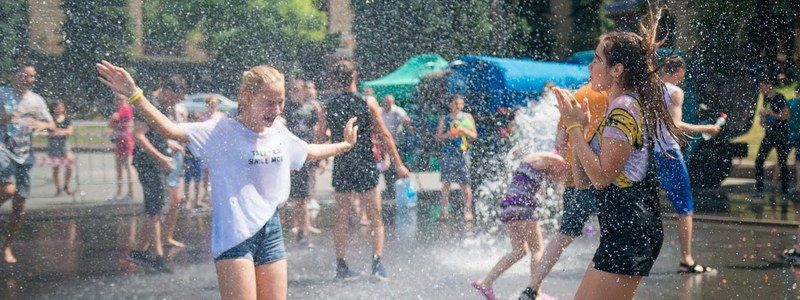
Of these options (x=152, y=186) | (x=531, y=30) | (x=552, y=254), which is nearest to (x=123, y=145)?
(x=152, y=186)

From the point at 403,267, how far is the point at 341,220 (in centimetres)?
77

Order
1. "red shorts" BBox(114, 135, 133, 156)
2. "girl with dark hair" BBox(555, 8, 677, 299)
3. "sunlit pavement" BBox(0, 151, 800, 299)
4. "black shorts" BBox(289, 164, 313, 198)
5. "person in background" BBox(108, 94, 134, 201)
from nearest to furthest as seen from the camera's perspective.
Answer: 1. "girl with dark hair" BBox(555, 8, 677, 299)
2. "sunlit pavement" BBox(0, 151, 800, 299)
3. "black shorts" BBox(289, 164, 313, 198)
4. "person in background" BBox(108, 94, 134, 201)
5. "red shorts" BBox(114, 135, 133, 156)

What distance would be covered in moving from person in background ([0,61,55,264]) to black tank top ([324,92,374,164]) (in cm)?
246

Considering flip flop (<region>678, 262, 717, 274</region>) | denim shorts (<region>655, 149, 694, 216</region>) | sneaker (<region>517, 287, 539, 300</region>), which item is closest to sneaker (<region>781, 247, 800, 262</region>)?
flip flop (<region>678, 262, 717, 274</region>)

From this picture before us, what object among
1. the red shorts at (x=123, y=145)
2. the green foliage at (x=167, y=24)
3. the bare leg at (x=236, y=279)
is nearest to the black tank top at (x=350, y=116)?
the bare leg at (x=236, y=279)

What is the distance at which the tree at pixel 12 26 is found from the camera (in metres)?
26.8

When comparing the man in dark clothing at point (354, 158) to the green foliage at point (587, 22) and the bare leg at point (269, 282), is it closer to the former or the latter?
the bare leg at point (269, 282)

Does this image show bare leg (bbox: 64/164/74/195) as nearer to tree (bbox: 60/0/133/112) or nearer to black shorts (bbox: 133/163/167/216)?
black shorts (bbox: 133/163/167/216)

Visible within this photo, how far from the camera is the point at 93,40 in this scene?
31750mm

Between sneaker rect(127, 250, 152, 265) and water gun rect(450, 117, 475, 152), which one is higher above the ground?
water gun rect(450, 117, 475, 152)

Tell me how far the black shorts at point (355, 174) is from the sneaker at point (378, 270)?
511mm

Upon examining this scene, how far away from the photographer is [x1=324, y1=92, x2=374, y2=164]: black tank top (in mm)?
6258

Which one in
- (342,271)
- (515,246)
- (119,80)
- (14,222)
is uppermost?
(119,80)

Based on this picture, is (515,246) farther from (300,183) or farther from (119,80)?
(300,183)
